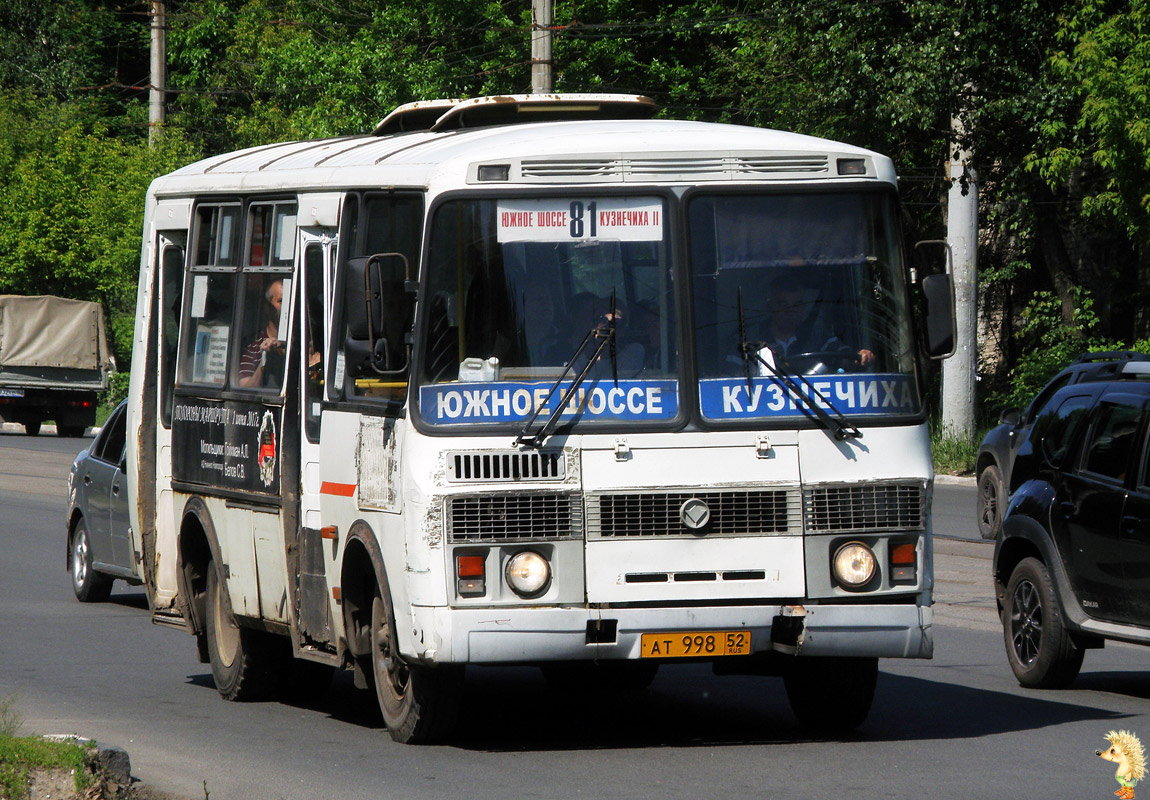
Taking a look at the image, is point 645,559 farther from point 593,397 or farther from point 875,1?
point 875,1

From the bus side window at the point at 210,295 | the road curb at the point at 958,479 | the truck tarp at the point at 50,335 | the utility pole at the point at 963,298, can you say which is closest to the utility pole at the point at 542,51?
the utility pole at the point at 963,298

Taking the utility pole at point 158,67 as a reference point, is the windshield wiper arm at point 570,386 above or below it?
below

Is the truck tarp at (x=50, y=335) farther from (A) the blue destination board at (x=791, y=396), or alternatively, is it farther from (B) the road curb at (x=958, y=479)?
(A) the blue destination board at (x=791, y=396)

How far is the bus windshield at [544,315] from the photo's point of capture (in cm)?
828

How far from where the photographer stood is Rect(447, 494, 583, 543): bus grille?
8141 millimetres

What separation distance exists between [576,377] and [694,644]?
1242 mm

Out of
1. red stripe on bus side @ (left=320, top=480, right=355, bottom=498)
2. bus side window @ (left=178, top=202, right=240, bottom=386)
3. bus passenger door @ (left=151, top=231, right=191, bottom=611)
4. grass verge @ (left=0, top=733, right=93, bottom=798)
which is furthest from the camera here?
bus passenger door @ (left=151, top=231, right=191, bottom=611)

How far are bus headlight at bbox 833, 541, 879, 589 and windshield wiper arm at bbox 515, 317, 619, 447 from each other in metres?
1.24

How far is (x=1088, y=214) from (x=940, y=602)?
35.2 feet

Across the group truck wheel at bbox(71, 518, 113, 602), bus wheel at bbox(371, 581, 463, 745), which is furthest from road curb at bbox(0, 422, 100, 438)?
bus wheel at bbox(371, 581, 463, 745)

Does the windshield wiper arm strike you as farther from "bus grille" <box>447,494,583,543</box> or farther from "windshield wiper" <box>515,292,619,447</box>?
"bus grille" <box>447,494,583,543</box>

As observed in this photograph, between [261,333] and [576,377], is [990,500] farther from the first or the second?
[576,377]

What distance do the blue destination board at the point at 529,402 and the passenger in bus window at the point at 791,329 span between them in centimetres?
57

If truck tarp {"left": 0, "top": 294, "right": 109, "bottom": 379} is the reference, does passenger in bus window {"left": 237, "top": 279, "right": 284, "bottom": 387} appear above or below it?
below
